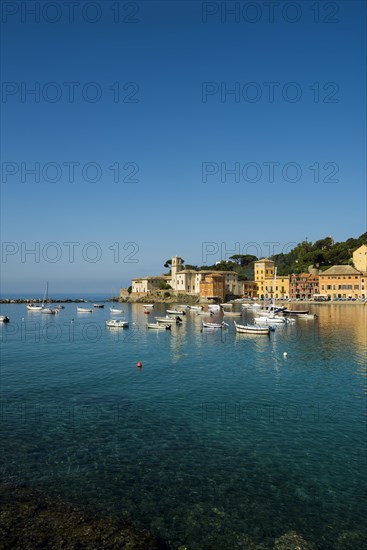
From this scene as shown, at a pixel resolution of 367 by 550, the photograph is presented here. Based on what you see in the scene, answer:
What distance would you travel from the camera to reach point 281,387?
102 feet

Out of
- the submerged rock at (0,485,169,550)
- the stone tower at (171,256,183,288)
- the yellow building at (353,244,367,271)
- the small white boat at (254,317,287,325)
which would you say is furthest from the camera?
the stone tower at (171,256,183,288)

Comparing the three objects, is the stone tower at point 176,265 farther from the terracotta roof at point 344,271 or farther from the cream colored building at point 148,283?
the terracotta roof at point 344,271

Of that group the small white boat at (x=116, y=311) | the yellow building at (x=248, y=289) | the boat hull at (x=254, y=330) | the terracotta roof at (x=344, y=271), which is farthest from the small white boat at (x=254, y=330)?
the yellow building at (x=248, y=289)

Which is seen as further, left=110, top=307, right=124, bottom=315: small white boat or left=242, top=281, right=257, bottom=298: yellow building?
left=242, top=281, right=257, bottom=298: yellow building

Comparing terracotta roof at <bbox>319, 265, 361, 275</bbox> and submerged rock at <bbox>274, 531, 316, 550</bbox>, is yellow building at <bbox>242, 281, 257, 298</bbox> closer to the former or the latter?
terracotta roof at <bbox>319, 265, 361, 275</bbox>

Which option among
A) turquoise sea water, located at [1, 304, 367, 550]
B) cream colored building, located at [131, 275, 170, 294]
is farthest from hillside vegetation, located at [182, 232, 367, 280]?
turquoise sea water, located at [1, 304, 367, 550]

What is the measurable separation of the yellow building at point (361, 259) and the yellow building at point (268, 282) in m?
26.0

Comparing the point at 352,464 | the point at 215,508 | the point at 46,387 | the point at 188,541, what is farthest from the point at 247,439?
the point at 46,387

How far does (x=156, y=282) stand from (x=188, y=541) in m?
171

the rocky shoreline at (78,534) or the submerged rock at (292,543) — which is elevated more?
the rocky shoreline at (78,534)

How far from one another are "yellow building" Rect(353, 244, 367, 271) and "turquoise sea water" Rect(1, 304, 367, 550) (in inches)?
4643

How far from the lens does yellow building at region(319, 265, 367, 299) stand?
141 m

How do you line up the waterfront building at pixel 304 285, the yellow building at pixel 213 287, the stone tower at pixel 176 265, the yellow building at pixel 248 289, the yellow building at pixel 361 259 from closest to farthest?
the yellow building at pixel 361 259, the waterfront building at pixel 304 285, the yellow building at pixel 213 287, the yellow building at pixel 248 289, the stone tower at pixel 176 265

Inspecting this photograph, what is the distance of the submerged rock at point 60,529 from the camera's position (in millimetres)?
12211
